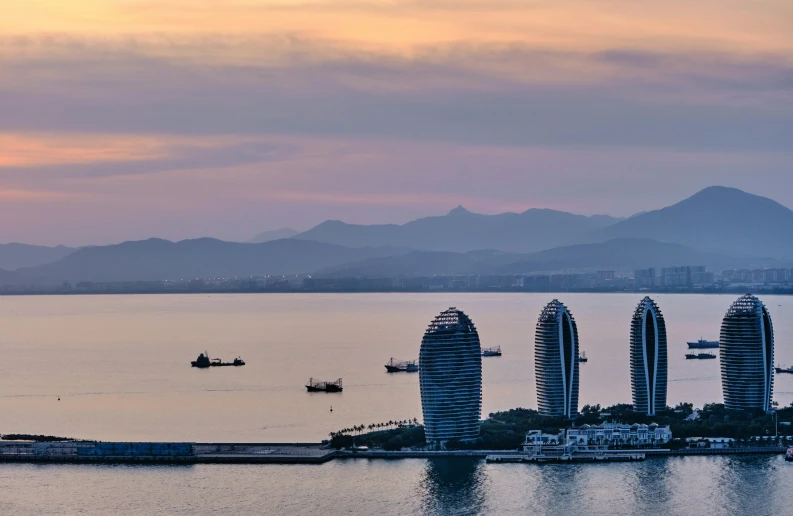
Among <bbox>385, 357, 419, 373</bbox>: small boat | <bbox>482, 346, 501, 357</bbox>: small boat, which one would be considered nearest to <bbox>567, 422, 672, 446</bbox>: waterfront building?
<bbox>385, 357, 419, 373</bbox>: small boat

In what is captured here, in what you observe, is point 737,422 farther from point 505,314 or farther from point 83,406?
point 505,314

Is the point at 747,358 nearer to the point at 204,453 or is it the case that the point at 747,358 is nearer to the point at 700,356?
the point at 204,453

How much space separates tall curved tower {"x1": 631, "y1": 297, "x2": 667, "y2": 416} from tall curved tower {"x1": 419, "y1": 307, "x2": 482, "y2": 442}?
8233mm

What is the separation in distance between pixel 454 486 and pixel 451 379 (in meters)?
7.52

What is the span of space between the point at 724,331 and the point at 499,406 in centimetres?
981

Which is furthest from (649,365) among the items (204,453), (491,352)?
(491,352)

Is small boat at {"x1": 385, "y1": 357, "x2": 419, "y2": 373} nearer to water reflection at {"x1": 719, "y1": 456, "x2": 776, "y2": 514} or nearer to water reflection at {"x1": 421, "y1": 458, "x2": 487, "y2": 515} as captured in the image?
water reflection at {"x1": 421, "y1": 458, "x2": 487, "y2": 515}

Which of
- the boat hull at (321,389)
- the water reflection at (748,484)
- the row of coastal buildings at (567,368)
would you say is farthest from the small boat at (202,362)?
the water reflection at (748,484)

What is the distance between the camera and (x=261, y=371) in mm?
80688

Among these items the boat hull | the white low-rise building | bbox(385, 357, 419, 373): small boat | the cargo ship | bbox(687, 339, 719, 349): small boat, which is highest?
bbox(687, 339, 719, 349): small boat

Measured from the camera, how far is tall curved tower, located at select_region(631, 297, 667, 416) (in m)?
58.8

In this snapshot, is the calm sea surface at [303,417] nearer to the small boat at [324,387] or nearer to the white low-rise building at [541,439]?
the small boat at [324,387]

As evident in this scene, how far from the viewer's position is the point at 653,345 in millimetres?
60062

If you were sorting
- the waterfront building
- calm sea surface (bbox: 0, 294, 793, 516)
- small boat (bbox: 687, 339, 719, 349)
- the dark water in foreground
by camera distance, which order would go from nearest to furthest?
the dark water in foreground < calm sea surface (bbox: 0, 294, 793, 516) < the waterfront building < small boat (bbox: 687, 339, 719, 349)
